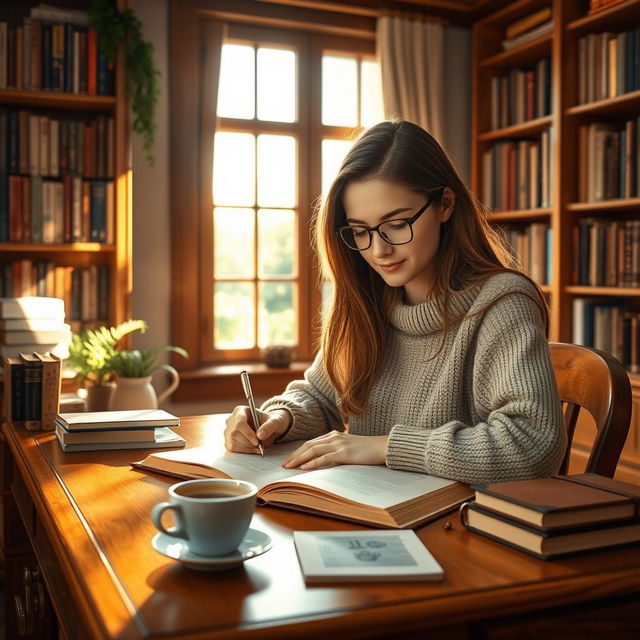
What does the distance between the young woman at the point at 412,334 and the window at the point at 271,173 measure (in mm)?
2036

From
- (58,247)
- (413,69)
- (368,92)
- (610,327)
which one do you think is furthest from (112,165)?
(610,327)

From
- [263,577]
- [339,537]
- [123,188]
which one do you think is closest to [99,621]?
[263,577]

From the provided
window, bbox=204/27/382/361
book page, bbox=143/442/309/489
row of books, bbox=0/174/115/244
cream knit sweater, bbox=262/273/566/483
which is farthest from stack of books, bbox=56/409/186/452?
window, bbox=204/27/382/361

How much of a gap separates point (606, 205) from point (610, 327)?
0.51 metres

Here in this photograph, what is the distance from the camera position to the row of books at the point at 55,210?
3066 millimetres

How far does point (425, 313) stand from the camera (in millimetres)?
1561

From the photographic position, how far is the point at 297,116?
3.81m

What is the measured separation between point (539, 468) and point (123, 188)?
7.67 feet

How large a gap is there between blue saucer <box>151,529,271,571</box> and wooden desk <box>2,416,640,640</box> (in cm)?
1

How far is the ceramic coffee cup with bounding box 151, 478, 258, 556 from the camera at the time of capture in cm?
82

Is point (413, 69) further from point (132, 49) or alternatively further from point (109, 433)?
point (109, 433)

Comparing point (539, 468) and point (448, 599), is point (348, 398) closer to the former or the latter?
point (539, 468)

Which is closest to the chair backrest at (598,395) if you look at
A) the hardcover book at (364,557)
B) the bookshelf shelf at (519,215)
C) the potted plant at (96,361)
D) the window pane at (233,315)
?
the hardcover book at (364,557)

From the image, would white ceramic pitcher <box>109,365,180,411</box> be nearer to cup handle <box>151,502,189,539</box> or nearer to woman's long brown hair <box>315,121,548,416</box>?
woman's long brown hair <box>315,121,548,416</box>
